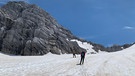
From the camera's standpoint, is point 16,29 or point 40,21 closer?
point 16,29

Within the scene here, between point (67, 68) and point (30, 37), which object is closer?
point (67, 68)

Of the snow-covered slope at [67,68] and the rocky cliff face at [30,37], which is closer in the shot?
the snow-covered slope at [67,68]

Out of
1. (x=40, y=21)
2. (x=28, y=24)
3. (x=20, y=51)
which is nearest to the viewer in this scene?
(x=20, y=51)

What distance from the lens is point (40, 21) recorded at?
129125mm

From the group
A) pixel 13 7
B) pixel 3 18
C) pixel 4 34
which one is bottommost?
pixel 4 34

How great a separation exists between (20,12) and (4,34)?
1148 inches

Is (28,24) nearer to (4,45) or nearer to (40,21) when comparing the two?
(40,21)

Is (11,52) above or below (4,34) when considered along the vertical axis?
below

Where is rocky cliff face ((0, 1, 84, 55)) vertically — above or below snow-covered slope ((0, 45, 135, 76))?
above

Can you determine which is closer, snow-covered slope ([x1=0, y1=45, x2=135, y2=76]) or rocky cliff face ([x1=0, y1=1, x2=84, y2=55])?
snow-covered slope ([x1=0, y1=45, x2=135, y2=76])

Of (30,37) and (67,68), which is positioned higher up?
(30,37)

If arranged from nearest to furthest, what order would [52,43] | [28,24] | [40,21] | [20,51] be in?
1. [20,51]
2. [52,43]
3. [28,24]
4. [40,21]

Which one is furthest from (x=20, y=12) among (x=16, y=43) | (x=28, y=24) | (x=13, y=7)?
(x=16, y=43)

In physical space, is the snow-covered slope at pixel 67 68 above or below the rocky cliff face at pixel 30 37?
below
